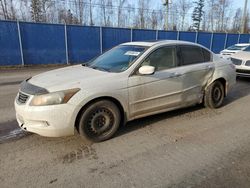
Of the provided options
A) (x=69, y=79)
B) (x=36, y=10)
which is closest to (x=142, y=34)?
(x=69, y=79)

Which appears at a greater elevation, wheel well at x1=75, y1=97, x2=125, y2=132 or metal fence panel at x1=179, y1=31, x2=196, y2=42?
metal fence panel at x1=179, y1=31, x2=196, y2=42

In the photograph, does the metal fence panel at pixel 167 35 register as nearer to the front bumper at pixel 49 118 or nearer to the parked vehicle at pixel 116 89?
the parked vehicle at pixel 116 89

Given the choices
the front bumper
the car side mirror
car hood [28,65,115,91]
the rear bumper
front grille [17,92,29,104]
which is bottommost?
the rear bumper

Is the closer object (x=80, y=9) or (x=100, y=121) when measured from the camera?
(x=100, y=121)

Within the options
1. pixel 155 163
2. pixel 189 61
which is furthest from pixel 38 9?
pixel 155 163

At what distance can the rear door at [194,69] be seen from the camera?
16.0ft

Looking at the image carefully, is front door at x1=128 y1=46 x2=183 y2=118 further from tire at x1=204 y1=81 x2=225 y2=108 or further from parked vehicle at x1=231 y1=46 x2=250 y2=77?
parked vehicle at x1=231 y1=46 x2=250 y2=77

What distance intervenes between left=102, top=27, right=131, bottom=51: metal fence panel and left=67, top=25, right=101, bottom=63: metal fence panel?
53cm

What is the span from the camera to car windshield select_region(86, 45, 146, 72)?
4.27 metres

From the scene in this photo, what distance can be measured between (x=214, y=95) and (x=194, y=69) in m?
1.02

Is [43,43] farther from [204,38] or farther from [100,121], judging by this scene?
[204,38]

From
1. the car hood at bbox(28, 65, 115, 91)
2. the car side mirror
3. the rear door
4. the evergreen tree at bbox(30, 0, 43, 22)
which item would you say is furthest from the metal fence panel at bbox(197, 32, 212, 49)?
the car hood at bbox(28, 65, 115, 91)

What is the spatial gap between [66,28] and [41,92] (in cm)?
1205

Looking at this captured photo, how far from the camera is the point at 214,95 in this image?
5574 millimetres
